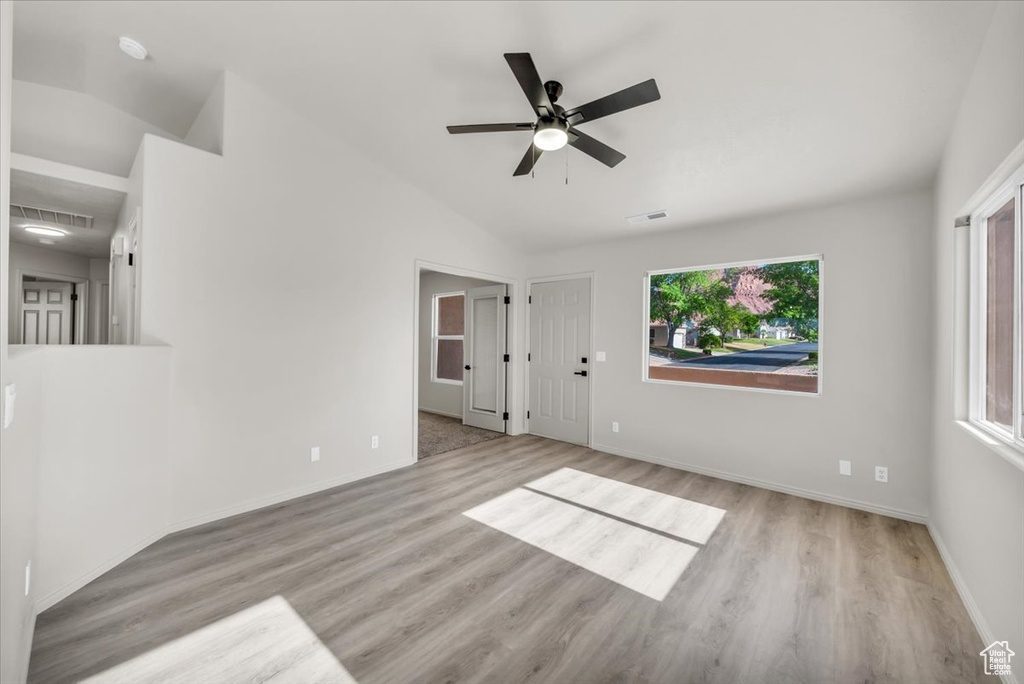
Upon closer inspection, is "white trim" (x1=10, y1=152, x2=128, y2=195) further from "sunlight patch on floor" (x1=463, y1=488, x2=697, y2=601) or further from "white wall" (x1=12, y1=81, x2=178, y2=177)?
"sunlight patch on floor" (x1=463, y1=488, x2=697, y2=601)

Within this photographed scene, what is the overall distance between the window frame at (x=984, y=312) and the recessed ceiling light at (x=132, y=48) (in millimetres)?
5062

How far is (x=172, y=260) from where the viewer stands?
282cm

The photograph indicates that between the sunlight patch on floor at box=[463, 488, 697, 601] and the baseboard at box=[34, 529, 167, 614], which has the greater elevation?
the baseboard at box=[34, 529, 167, 614]

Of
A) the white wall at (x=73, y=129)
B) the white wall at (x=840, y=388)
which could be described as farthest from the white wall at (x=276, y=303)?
the white wall at (x=840, y=388)

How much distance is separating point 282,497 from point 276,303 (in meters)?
1.60

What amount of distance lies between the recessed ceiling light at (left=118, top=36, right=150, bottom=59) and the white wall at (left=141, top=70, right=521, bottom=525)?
0.53 m

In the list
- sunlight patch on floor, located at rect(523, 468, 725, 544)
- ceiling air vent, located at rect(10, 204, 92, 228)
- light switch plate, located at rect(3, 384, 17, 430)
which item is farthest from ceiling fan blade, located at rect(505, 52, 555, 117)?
ceiling air vent, located at rect(10, 204, 92, 228)


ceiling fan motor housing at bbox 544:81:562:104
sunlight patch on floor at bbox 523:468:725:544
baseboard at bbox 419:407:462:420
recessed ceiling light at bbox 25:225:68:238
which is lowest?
sunlight patch on floor at bbox 523:468:725:544

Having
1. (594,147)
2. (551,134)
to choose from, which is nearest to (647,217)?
(594,147)

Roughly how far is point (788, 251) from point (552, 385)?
302cm

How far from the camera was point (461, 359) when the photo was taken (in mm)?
6824

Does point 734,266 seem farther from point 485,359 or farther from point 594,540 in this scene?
point 485,359

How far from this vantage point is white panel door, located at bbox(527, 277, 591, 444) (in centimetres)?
516

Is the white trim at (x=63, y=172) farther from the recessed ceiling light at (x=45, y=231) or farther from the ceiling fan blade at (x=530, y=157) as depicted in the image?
the ceiling fan blade at (x=530, y=157)
